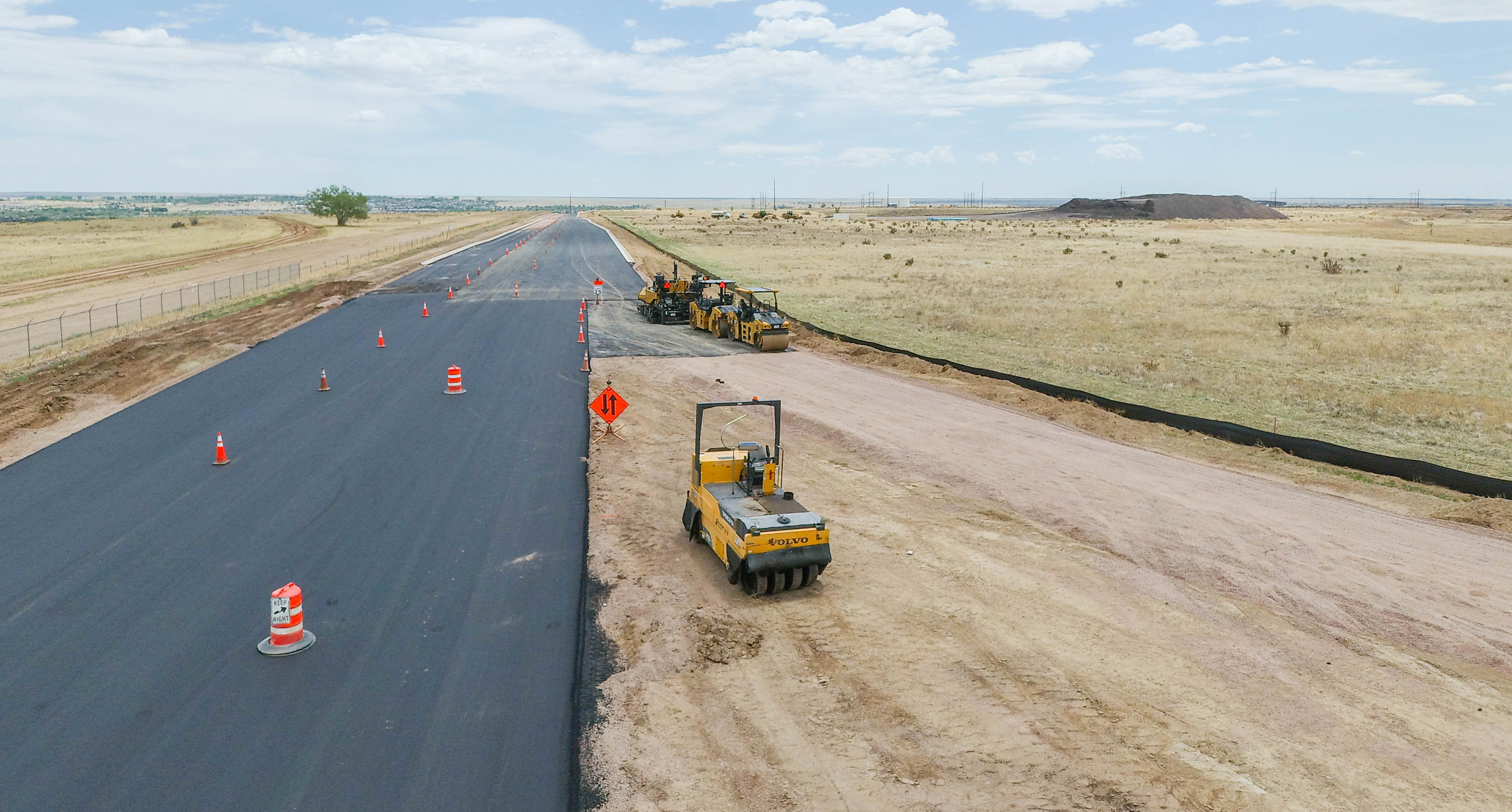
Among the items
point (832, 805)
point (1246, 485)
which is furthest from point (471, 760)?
point (1246, 485)

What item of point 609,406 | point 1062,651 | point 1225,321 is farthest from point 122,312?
point 1225,321

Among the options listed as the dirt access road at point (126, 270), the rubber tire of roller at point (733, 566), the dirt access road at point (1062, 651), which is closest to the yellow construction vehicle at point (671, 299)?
the dirt access road at point (1062, 651)

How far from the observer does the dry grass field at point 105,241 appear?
224 ft

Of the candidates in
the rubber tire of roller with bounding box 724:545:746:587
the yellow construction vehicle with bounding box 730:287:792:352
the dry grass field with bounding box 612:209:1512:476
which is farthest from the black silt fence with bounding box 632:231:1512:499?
the rubber tire of roller with bounding box 724:545:746:587

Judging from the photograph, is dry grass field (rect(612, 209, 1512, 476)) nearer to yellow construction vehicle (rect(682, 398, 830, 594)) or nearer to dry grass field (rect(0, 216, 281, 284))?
yellow construction vehicle (rect(682, 398, 830, 594))

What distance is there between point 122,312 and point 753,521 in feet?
135

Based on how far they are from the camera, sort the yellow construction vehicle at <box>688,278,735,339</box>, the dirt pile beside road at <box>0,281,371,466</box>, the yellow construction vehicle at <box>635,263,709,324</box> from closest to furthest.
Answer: the dirt pile beside road at <box>0,281,371,466</box> → the yellow construction vehicle at <box>688,278,735,339</box> → the yellow construction vehicle at <box>635,263,709,324</box>

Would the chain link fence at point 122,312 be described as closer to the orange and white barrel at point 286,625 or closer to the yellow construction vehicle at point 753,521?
the orange and white barrel at point 286,625

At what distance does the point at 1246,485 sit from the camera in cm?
1780

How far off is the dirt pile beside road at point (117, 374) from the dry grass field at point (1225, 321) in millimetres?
22594

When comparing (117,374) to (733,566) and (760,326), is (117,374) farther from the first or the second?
(733,566)

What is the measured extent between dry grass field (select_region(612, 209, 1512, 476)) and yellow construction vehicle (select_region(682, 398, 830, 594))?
14.3 m

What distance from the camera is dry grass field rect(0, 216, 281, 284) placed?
68.2 meters

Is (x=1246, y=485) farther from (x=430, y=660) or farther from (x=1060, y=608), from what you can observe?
(x=430, y=660)
